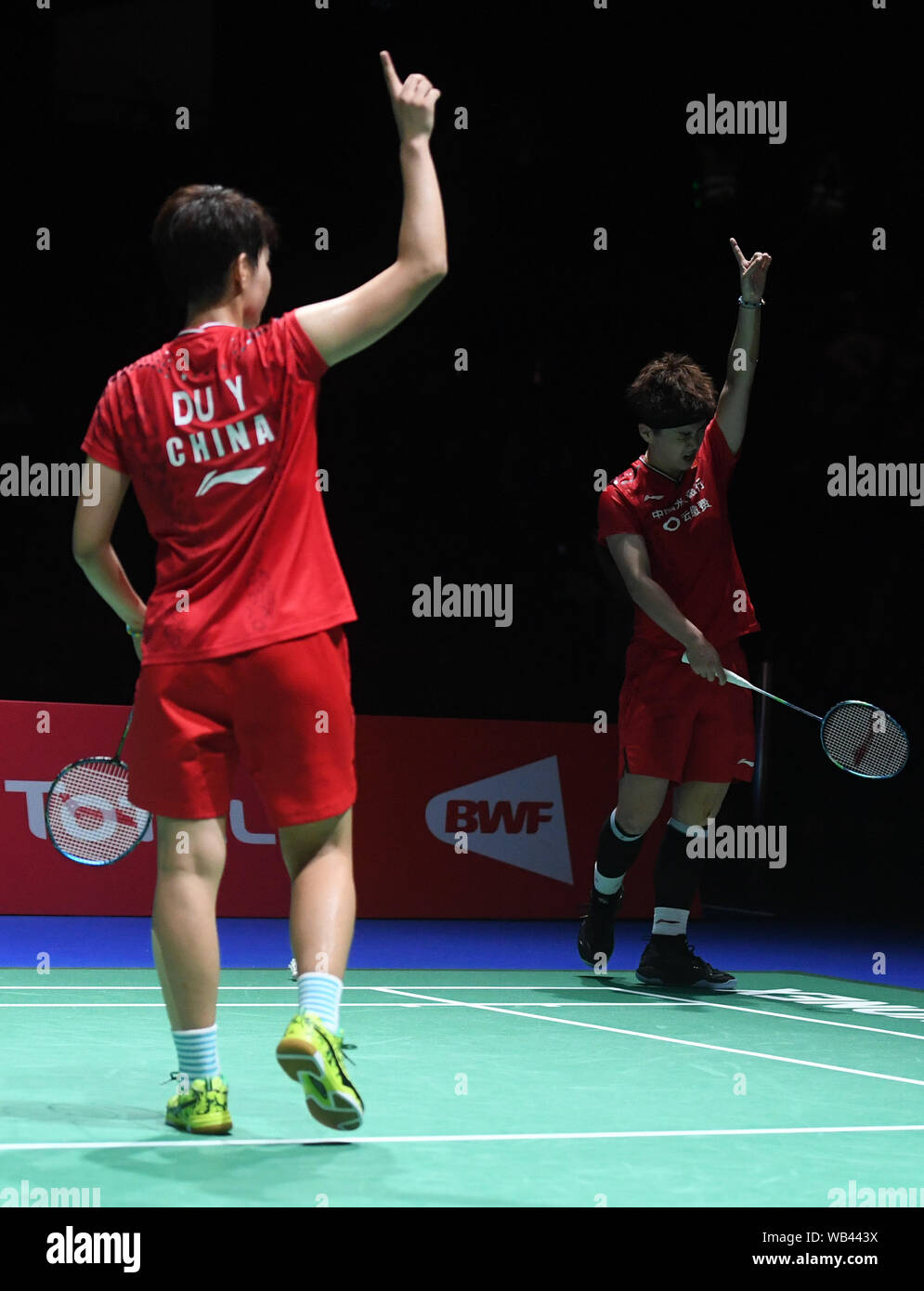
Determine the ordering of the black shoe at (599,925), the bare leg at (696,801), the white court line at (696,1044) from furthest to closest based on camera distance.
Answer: the black shoe at (599,925), the bare leg at (696,801), the white court line at (696,1044)

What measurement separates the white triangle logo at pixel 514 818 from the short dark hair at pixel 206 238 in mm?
5733

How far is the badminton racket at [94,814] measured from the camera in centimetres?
434

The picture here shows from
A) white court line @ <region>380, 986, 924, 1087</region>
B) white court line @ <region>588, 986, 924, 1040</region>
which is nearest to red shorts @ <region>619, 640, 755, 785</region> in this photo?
white court line @ <region>588, 986, 924, 1040</region>

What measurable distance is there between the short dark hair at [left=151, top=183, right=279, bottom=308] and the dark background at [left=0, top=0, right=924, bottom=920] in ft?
26.7

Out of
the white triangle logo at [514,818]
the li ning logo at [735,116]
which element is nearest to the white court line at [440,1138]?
the white triangle logo at [514,818]

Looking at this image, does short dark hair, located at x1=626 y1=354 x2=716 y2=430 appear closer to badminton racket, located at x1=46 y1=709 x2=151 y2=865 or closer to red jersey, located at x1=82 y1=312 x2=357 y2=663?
badminton racket, located at x1=46 y1=709 x2=151 y2=865

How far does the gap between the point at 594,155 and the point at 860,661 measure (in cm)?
395

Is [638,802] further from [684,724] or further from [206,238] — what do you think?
[206,238]

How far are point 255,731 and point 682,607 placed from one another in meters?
3.06

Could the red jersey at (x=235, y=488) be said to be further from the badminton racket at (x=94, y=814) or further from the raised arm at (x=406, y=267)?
the badminton racket at (x=94, y=814)

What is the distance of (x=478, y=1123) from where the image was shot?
3.33m

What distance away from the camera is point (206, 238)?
3139 mm

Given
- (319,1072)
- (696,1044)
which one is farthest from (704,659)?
(319,1072)

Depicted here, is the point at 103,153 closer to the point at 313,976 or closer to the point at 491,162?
the point at 491,162
